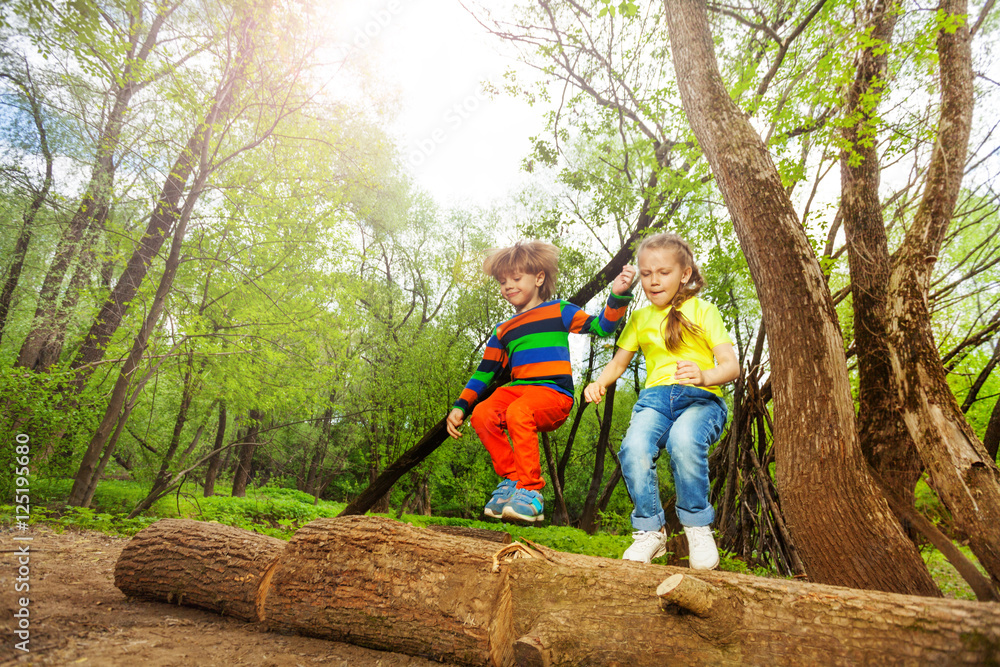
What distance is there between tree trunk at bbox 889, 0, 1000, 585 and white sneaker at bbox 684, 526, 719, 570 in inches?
80.1

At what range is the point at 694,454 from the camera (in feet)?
7.58

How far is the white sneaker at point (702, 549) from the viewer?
2.31 meters

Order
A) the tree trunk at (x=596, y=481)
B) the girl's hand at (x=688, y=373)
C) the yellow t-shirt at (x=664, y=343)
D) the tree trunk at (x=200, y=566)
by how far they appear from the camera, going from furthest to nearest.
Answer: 1. the tree trunk at (x=596, y=481)
2. the tree trunk at (x=200, y=566)
3. the yellow t-shirt at (x=664, y=343)
4. the girl's hand at (x=688, y=373)

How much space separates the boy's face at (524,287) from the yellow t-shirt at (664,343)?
645mm

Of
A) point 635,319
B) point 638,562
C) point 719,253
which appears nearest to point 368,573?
point 638,562

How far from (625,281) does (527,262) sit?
2.36ft

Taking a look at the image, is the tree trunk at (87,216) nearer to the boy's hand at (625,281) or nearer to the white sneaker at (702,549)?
the boy's hand at (625,281)

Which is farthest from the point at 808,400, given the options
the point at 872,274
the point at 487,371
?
the point at 872,274

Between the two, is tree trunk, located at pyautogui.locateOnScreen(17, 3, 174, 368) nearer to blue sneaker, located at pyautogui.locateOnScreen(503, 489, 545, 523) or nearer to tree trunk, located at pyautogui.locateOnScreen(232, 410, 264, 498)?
tree trunk, located at pyautogui.locateOnScreen(232, 410, 264, 498)

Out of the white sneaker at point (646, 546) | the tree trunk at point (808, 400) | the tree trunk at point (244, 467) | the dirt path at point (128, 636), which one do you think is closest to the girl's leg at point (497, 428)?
the white sneaker at point (646, 546)

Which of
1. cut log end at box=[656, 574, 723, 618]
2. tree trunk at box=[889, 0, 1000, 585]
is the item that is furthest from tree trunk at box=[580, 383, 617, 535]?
cut log end at box=[656, 574, 723, 618]

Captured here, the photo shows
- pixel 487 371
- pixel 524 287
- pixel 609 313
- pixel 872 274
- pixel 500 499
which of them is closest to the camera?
pixel 500 499

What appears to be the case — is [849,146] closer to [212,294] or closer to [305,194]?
[305,194]

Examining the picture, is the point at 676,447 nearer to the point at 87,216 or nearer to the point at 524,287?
the point at 524,287
